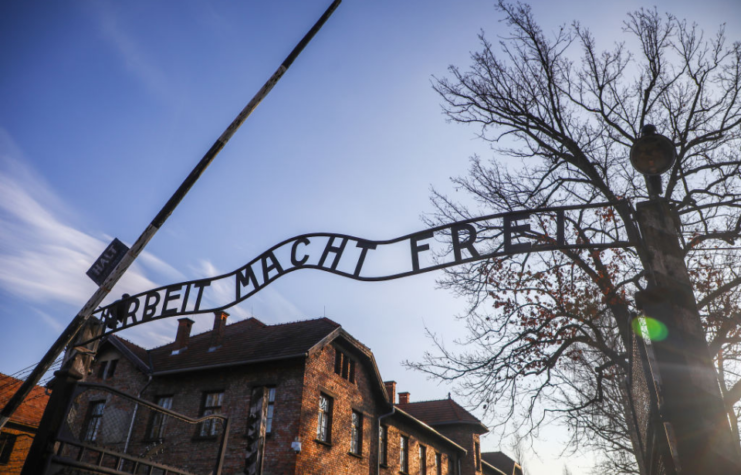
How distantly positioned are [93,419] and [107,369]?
7.47 ft

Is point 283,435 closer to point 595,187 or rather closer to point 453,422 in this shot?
point 595,187

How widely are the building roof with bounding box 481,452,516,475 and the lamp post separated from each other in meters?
46.1

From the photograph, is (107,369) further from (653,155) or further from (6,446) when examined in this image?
(653,155)

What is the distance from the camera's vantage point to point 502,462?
152 ft

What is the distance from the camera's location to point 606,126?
442 inches

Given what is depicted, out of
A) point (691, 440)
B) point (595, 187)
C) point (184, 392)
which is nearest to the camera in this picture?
point (691, 440)

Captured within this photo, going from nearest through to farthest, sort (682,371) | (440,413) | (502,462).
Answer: (682,371) < (440,413) < (502,462)

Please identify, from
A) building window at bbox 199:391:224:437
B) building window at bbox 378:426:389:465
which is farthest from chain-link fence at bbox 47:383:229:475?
building window at bbox 378:426:389:465

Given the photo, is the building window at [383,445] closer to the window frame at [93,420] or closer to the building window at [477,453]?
the building window at [477,453]

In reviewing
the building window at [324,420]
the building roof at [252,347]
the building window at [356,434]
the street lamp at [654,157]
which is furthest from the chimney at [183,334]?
the street lamp at [654,157]

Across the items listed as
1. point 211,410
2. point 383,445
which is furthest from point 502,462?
point 211,410

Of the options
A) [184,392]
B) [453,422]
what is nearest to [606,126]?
[184,392]

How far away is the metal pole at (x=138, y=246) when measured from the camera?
5775mm

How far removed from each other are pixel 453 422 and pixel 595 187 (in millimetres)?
24026
